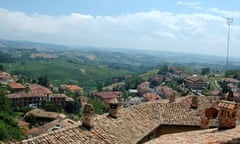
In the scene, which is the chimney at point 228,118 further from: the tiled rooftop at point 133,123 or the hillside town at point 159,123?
the tiled rooftop at point 133,123

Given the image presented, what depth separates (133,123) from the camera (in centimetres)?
2358

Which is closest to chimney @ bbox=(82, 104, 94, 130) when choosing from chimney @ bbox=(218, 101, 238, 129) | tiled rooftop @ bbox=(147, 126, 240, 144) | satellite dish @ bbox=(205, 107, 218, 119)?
tiled rooftop @ bbox=(147, 126, 240, 144)

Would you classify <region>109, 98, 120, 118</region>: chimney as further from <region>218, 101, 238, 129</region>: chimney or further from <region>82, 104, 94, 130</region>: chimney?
<region>218, 101, 238, 129</region>: chimney

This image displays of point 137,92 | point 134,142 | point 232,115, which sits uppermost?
point 232,115

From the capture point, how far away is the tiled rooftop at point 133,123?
730 inches

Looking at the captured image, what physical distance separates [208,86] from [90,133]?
4442 inches

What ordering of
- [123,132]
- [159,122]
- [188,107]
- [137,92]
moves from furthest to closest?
[137,92] → [188,107] → [159,122] → [123,132]

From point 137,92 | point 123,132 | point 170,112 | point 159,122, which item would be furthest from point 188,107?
point 137,92

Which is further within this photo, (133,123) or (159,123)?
(159,123)

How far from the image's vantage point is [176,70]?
19425 centimetres

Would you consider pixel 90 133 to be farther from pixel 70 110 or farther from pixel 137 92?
pixel 137 92

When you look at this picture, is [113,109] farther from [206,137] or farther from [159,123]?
[206,137]

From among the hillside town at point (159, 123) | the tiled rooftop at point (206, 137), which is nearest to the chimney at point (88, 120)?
the hillside town at point (159, 123)

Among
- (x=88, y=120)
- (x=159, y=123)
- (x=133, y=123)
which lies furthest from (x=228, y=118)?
(x=159, y=123)
